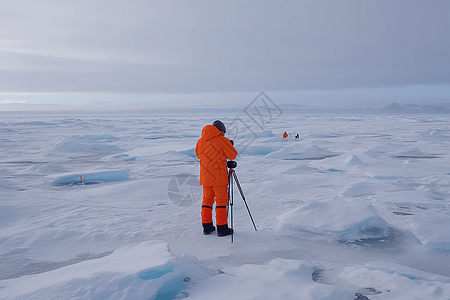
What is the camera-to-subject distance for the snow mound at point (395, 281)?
7.36 feet

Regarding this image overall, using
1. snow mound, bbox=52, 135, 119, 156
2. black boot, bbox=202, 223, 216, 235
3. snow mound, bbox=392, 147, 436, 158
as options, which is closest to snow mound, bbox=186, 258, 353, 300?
black boot, bbox=202, 223, 216, 235

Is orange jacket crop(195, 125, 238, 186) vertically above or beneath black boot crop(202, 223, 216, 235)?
above

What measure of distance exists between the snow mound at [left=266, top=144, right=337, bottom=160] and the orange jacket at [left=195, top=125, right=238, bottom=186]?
7399mm

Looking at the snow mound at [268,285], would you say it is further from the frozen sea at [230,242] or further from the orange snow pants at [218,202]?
the orange snow pants at [218,202]

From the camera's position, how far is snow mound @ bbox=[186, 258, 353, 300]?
2.11m

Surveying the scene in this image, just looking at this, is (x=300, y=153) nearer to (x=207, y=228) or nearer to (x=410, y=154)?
(x=410, y=154)

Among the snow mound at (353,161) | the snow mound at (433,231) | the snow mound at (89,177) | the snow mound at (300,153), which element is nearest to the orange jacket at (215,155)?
the snow mound at (433,231)

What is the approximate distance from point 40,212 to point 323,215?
4.07 meters

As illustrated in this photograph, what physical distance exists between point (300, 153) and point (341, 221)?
762cm

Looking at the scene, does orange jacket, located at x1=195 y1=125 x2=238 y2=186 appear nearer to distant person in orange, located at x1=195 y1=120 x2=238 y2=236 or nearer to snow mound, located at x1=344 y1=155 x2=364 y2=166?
distant person in orange, located at x1=195 y1=120 x2=238 y2=236

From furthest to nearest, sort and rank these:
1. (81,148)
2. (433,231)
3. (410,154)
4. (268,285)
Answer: (81,148)
(410,154)
(433,231)
(268,285)

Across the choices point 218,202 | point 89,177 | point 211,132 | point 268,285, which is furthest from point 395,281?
point 89,177

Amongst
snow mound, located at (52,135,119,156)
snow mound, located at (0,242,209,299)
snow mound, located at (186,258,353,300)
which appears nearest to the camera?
snow mound, located at (0,242,209,299)

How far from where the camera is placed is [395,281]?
95.8 inches
